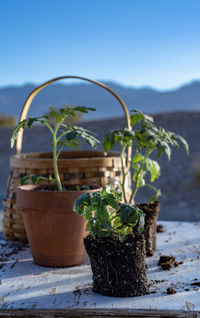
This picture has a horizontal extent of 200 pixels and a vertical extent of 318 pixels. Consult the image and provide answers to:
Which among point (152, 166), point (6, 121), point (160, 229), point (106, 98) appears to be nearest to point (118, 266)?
point (152, 166)

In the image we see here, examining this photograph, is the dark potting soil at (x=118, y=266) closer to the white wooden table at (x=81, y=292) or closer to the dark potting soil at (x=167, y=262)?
the white wooden table at (x=81, y=292)

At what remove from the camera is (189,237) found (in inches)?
84.9

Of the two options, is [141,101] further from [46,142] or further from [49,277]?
[49,277]

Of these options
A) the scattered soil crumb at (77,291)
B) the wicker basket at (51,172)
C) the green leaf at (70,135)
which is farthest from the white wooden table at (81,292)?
the green leaf at (70,135)

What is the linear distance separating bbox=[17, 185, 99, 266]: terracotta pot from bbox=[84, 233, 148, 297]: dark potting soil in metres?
0.34

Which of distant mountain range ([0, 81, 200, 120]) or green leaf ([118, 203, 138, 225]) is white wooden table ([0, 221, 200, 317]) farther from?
distant mountain range ([0, 81, 200, 120])

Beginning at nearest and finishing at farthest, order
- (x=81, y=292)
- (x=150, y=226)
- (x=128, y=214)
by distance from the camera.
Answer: (x=128, y=214), (x=81, y=292), (x=150, y=226)

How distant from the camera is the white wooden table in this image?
45.3 inches

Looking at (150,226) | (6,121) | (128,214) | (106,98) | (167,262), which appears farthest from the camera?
(106,98)

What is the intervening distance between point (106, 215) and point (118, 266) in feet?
0.57

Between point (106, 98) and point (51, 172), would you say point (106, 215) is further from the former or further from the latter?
point (106, 98)

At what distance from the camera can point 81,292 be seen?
133cm

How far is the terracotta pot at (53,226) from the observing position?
1603 millimetres

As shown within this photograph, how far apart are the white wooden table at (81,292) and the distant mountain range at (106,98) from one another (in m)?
60.0
